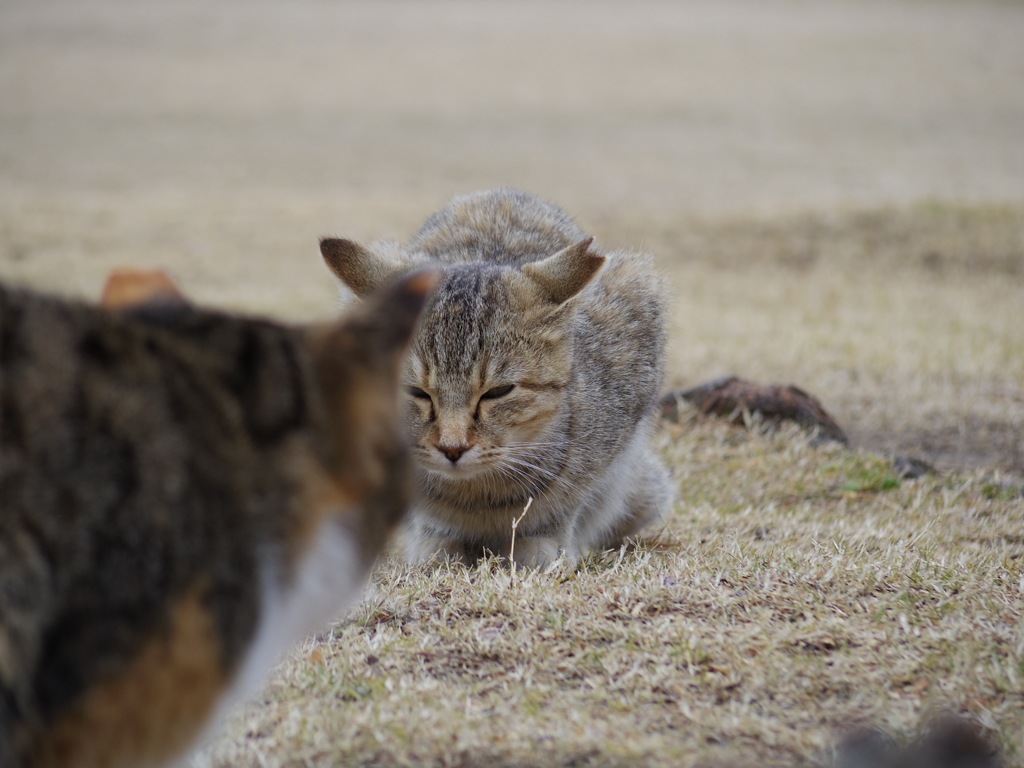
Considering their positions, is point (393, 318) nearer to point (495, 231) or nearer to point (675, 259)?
point (495, 231)

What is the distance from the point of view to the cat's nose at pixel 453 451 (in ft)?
12.9

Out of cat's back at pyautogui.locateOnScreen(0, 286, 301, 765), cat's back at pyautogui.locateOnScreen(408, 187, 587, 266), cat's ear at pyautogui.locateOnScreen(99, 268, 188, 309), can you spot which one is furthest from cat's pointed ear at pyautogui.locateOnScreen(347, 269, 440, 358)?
cat's back at pyautogui.locateOnScreen(408, 187, 587, 266)

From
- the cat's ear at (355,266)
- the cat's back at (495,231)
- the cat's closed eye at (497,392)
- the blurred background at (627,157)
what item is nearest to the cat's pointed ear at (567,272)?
the cat's closed eye at (497,392)

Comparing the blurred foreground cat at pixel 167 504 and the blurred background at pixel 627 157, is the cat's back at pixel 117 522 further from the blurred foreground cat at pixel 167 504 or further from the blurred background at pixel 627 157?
the blurred background at pixel 627 157

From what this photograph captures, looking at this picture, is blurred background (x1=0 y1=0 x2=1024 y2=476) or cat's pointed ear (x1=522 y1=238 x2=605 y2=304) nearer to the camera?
cat's pointed ear (x1=522 y1=238 x2=605 y2=304)

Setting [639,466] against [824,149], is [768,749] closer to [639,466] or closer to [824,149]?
[639,466]

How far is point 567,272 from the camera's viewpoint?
4.21 metres

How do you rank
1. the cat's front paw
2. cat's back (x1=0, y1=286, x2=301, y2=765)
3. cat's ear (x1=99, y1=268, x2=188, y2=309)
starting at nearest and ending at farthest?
cat's back (x1=0, y1=286, x2=301, y2=765), cat's ear (x1=99, y1=268, x2=188, y2=309), the cat's front paw

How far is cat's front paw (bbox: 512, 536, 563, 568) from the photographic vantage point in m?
4.37

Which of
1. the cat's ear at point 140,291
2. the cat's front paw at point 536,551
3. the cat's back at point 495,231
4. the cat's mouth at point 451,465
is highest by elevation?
the cat's ear at point 140,291

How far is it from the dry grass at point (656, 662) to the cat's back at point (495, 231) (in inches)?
61.2

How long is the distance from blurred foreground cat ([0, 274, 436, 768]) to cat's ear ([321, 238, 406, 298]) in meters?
1.82

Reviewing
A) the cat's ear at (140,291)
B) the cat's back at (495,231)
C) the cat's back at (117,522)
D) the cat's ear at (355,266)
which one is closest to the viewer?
the cat's back at (117,522)

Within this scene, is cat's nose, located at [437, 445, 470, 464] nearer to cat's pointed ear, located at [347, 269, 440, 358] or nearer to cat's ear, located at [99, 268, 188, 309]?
cat's ear, located at [99, 268, 188, 309]
